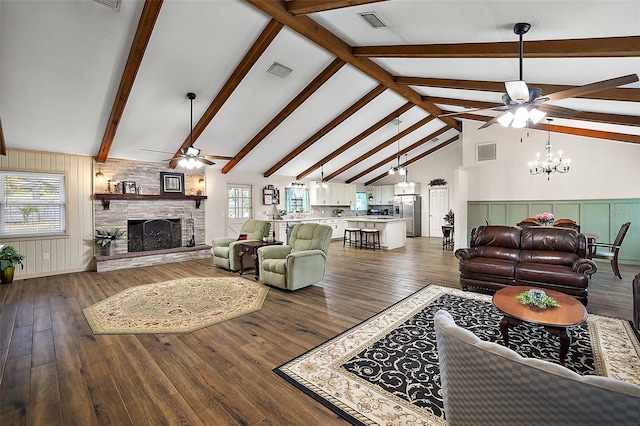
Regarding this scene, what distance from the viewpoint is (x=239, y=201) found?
28.9ft

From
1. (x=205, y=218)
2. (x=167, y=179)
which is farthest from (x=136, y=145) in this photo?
(x=205, y=218)

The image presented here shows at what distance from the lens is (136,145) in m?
6.20

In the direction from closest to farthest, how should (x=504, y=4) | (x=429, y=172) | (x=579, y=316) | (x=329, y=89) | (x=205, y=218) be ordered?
(x=579, y=316) < (x=504, y=4) < (x=329, y=89) < (x=205, y=218) < (x=429, y=172)

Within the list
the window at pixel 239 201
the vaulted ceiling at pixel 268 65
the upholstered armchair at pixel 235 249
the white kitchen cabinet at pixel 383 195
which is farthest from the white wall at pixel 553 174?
the window at pixel 239 201

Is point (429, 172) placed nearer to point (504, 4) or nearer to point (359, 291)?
point (359, 291)

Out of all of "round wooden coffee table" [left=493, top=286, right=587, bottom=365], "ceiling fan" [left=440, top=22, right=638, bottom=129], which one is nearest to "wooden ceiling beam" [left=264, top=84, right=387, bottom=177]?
"ceiling fan" [left=440, top=22, right=638, bottom=129]

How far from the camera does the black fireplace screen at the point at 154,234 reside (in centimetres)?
680

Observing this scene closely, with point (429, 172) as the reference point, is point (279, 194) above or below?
below

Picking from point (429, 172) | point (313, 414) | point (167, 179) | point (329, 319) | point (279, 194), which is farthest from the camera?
point (429, 172)

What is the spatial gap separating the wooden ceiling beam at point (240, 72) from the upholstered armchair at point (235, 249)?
2247 millimetres

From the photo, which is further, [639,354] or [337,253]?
[337,253]

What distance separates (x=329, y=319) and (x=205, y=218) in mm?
5640

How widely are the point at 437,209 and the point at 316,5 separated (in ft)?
32.2

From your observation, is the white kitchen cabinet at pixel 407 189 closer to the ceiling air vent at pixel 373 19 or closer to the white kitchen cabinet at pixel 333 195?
the white kitchen cabinet at pixel 333 195
